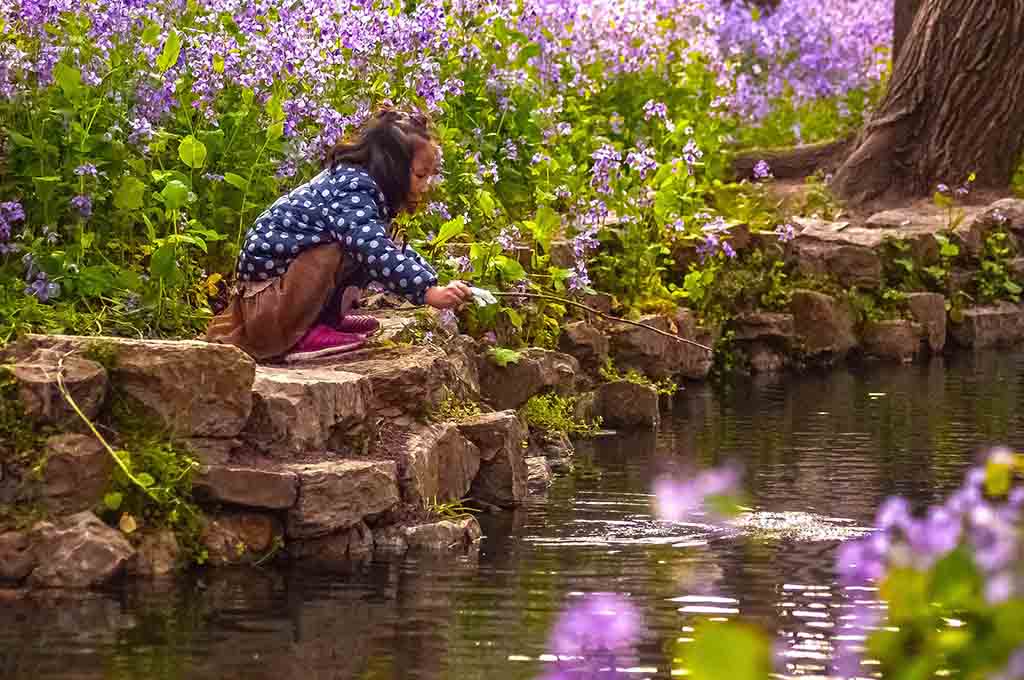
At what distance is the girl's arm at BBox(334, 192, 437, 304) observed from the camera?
754cm

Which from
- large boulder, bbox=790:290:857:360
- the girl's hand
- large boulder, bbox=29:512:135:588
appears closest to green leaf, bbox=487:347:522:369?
the girl's hand

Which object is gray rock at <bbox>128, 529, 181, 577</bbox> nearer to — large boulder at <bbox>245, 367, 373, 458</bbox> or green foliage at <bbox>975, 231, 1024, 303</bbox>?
large boulder at <bbox>245, 367, 373, 458</bbox>

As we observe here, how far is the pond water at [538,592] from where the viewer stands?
18.2 ft

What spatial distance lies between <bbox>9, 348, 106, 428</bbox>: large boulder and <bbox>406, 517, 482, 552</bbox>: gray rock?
1178mm

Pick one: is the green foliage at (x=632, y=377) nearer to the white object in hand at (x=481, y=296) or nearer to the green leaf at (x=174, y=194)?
the white object in hand at (x=481, y=296)

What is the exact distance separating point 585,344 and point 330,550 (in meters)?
3.84

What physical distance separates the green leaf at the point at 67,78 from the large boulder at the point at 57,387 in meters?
1.62

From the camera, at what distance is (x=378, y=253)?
298 inches

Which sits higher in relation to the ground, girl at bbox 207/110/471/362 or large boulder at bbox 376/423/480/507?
girl at bbox 207/110/471/362

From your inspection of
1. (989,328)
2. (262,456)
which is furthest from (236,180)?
(989,328)

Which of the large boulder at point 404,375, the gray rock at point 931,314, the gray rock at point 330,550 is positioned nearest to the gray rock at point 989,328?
the gray rock at point 931,314

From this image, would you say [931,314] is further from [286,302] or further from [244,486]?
[244,486]

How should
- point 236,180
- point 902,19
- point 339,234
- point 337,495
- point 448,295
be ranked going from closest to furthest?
point 337,495, point 448,295, point 339,234, point 236,180, point 902,19

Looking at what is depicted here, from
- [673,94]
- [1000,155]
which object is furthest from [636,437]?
[1000,155]
